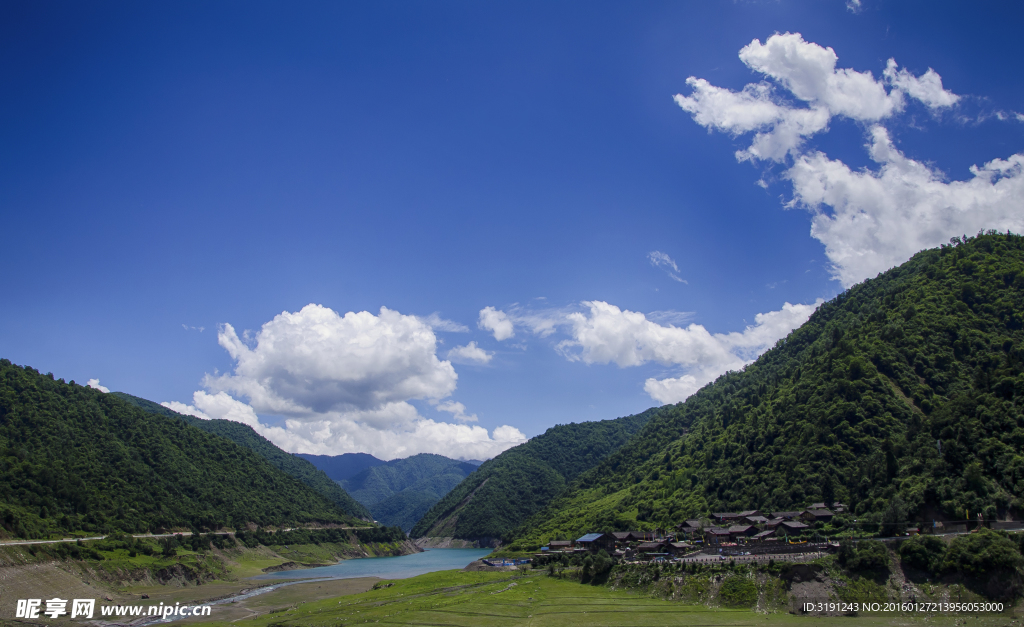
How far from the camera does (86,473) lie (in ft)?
491

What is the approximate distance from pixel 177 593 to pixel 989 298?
8178 inches

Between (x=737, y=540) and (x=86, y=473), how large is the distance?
165134 millimetres

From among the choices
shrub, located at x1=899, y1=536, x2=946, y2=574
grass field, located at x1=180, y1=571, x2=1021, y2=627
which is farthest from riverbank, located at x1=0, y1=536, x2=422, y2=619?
shrub, located at x1=899, y1=536, x2=946, y2=574

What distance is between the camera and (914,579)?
188 feet

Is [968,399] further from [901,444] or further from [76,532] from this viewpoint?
[76,532]

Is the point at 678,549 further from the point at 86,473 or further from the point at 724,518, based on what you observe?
the point at 86,473

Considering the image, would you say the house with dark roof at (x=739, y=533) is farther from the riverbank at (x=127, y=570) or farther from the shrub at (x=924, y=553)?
the riverbank at (x=127, y=570)

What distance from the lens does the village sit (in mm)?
74100

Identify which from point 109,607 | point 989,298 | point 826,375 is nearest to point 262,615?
point 109,607

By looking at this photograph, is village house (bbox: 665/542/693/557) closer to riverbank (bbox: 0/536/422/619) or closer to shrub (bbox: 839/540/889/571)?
shrub (bbox: 839/540/889/571)

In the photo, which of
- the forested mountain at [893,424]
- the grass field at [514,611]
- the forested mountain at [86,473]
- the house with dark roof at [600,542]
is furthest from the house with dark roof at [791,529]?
the forested mountain at [86,473]

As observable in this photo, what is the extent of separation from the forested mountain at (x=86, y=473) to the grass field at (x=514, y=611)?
63.7 metres

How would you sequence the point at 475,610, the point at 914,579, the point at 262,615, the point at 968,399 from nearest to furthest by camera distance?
1. the point at 914,579
2. the point at 475,610
3. the point at 262,615
4. the point at 968,399

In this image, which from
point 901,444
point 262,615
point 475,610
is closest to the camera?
point 475,610
